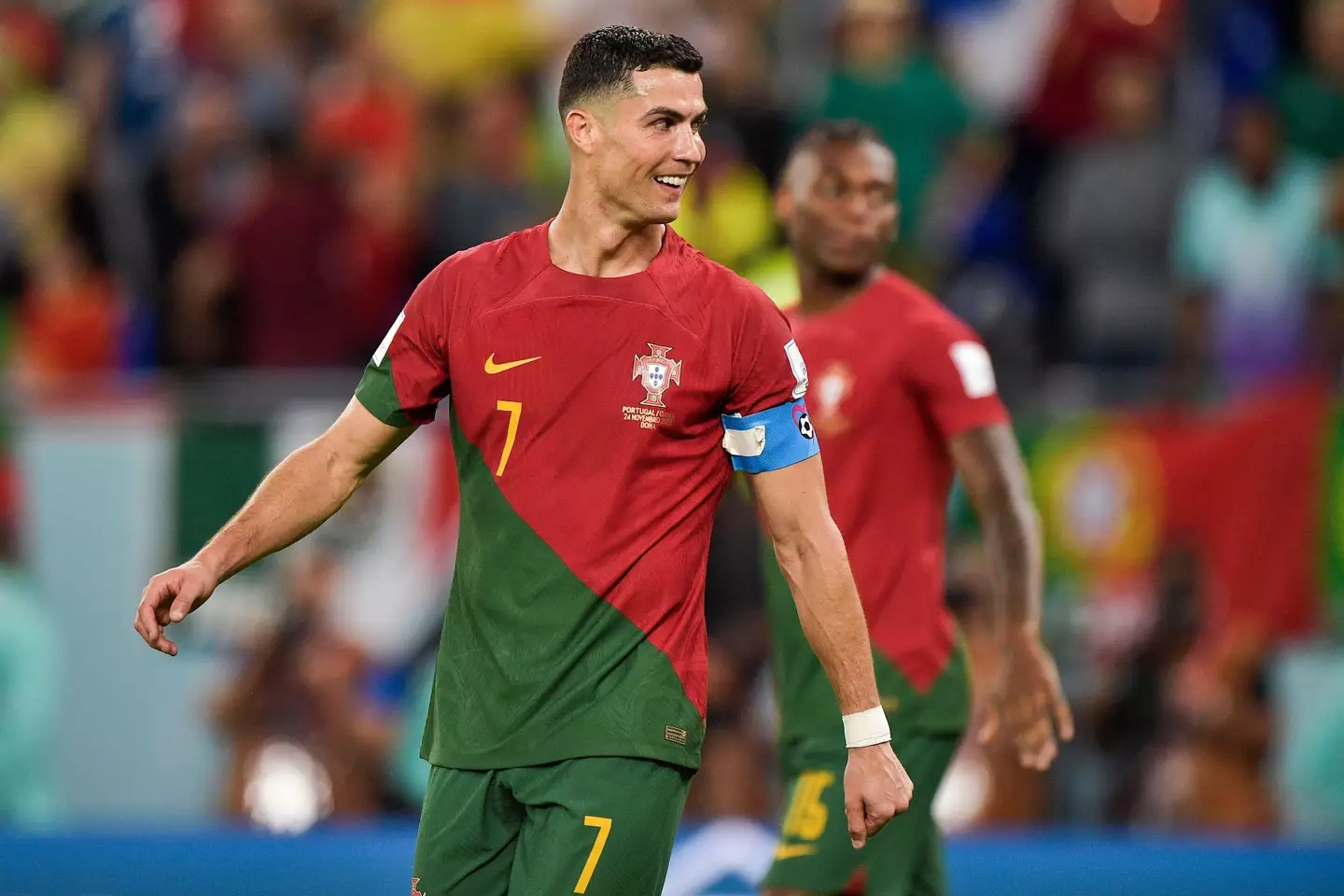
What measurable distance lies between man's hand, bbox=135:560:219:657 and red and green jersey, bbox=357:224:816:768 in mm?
564

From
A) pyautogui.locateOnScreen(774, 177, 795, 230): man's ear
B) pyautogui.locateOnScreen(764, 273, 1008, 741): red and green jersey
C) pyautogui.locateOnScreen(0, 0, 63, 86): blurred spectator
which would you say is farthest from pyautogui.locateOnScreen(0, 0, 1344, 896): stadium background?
pyautogui.locateOnScreen(774, 177, 795, 230): man's ear

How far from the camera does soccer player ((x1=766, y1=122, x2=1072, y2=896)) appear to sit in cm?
570

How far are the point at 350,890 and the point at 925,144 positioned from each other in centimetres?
537

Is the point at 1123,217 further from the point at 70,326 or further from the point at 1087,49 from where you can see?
the point at 70,326

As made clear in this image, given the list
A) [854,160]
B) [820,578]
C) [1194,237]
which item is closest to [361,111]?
[1194,237]

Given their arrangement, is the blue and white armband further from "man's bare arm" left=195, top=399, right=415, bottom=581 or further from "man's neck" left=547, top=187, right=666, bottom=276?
"man's bare arm" left=195, top=399, right=415, bottom=581

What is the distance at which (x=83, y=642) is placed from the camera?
9281 mm

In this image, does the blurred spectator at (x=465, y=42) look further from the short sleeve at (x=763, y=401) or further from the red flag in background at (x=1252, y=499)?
the short sleeve at (x=763, y=401)

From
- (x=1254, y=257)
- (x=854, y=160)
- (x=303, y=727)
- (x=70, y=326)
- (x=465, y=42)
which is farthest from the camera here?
(x=465, y=42)

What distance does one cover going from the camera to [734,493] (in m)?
8.87

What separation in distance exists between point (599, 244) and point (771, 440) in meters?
0.57

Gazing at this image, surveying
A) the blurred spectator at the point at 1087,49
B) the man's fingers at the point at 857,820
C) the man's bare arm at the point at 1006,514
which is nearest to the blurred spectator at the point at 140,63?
the blurred spectator at the point at 1087,49

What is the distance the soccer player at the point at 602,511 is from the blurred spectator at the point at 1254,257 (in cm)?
578

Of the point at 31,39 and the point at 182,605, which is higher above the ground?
the point at 31,39
